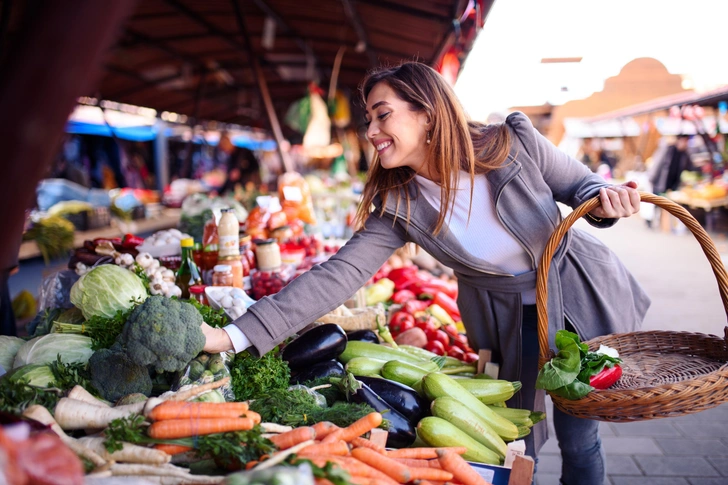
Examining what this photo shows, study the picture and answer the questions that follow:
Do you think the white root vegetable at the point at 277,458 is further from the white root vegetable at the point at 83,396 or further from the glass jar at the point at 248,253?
the glass jar at the point at 248,253

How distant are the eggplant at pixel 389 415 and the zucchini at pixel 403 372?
13.0 inches

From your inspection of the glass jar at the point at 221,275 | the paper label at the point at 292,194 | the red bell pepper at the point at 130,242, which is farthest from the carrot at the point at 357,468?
the paper label at the point at 292,194

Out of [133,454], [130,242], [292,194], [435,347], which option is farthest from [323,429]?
[292,194]

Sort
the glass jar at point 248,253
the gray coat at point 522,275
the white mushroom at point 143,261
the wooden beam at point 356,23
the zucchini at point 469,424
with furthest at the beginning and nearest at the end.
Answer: the wooden beam at point 356,23 → the glass jar at point 248,253 → the white mushroom at point 143,261 → the gray coat at point 522,275 → the zucchini at point 469,424

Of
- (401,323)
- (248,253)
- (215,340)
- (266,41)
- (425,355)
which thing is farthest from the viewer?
(266,41)

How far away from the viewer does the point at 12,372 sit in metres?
2.09

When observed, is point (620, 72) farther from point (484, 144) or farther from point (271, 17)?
point (484, 144)

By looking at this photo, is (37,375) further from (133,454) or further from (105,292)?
(133,454)

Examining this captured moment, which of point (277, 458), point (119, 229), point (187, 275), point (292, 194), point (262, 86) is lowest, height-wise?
point (277, 458)

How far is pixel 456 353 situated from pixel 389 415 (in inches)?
60.2

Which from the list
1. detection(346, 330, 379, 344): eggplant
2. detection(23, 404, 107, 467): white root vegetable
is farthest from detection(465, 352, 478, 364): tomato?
detection(23, 404, 107, 467): white root vegetable

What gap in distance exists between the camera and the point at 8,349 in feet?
7.83

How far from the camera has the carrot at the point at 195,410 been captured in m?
1.60

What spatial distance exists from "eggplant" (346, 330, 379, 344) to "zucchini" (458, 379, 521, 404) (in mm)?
709
